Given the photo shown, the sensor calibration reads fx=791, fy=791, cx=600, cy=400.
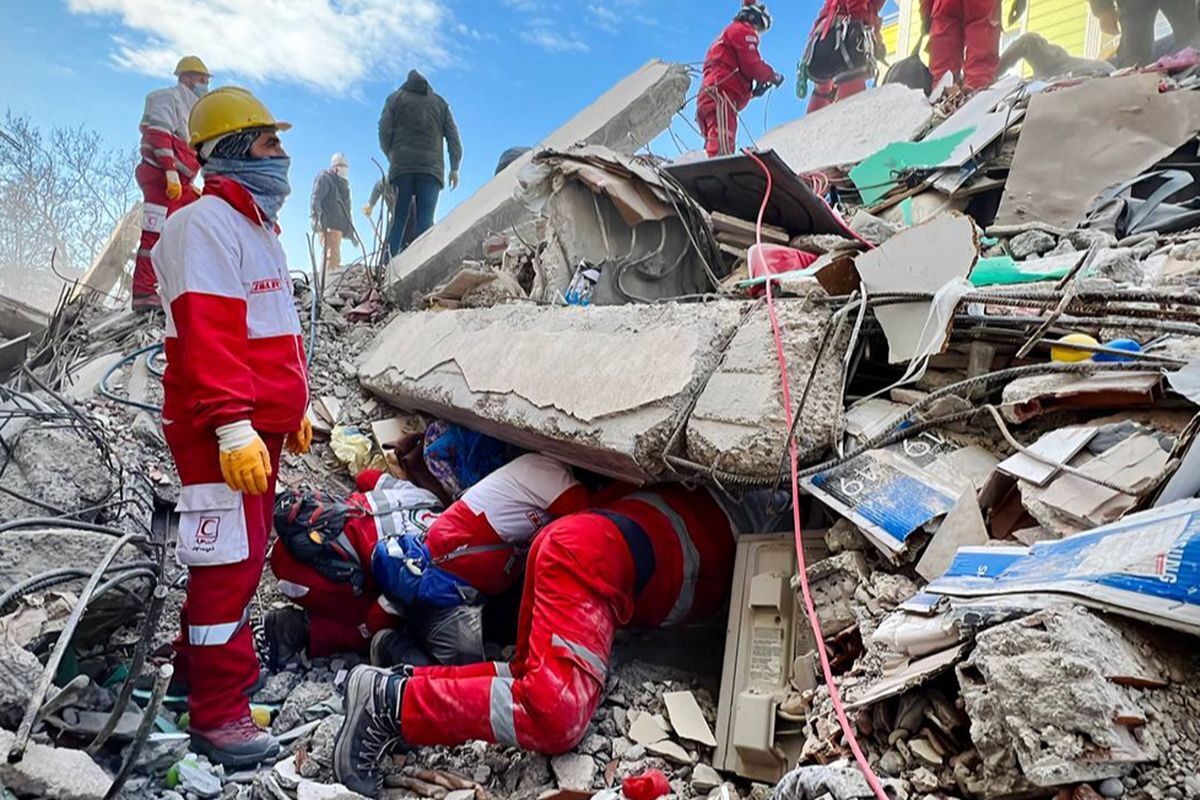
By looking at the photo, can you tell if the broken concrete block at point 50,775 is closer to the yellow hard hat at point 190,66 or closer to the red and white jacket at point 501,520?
the red and white jacket at point 501,520

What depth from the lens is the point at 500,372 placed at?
321 cm

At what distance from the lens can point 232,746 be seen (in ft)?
7.54

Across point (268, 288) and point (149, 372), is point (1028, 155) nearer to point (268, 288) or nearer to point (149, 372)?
point (268, 288)

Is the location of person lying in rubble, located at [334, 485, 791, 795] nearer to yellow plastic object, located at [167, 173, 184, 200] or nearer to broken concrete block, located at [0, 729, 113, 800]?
broken concrete block, located at [0, 729, 113, 800]

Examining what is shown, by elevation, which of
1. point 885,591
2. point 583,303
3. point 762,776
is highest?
point 583,303

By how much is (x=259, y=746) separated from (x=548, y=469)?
1.22 metres

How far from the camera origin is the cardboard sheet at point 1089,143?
4.07 meters

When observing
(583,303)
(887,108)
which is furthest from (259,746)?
(887,108)

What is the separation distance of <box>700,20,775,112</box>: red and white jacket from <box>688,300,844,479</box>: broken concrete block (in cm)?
500

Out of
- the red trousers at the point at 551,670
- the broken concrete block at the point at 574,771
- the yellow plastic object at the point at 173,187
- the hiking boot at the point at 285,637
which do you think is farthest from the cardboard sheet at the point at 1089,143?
the yellow plastic object at the point at 173,187

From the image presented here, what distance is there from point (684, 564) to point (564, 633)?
1.56 ft

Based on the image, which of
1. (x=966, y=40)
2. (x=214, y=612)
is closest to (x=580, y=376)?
Answer: (x=214, y=612)

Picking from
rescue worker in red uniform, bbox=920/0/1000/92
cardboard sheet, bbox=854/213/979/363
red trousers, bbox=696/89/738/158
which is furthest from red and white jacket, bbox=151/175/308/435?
rescue worker in red uniform, bbox=920/0/1000/92

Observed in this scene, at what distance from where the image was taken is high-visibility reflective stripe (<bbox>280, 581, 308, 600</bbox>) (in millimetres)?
2877
